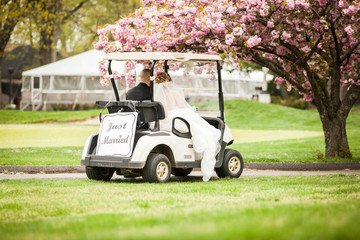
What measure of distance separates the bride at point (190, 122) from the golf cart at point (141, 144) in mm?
108

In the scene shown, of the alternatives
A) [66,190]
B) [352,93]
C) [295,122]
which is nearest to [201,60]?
[66,190]

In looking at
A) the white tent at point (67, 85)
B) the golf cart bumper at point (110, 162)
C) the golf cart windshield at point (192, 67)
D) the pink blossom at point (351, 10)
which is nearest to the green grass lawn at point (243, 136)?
the golf cart windshield at point (192, 67)

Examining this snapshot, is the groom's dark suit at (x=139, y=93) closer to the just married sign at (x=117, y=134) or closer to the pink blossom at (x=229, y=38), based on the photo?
the just married sign at (x=117, y=134)

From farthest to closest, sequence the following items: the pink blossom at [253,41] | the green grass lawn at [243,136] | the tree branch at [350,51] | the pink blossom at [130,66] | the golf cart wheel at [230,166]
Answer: the green grass lawn at [243,136], the tree branch at [350,51], the pink blossom at [130,66], the pink blossom at [253,41], the golf cart wheel at [230,166]

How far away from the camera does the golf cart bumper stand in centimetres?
995

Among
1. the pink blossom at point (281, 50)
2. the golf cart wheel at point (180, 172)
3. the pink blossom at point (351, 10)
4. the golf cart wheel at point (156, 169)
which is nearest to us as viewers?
the golf cart wheel at point (156, 169)

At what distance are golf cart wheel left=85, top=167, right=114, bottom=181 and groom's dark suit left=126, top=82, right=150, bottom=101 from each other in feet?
4.20

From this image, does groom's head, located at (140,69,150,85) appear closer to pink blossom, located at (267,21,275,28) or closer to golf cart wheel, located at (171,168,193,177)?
golf cart wheel, located at (171,168,193,177)

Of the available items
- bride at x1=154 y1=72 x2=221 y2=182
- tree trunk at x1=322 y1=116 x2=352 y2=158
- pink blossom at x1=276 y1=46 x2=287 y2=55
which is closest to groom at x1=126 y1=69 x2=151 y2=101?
bride at x1=154 y1=72 x2=221 y2=182

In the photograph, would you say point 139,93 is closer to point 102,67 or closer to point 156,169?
point 156,169

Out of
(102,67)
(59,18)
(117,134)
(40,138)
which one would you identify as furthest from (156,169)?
(59,18)

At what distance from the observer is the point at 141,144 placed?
1002cm

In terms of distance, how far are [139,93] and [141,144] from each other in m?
1.18

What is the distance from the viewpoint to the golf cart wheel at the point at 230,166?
1127 centimetres
